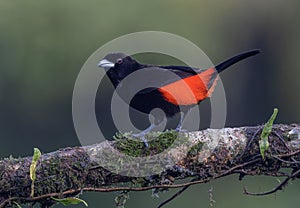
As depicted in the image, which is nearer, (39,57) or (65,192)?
(65,192)

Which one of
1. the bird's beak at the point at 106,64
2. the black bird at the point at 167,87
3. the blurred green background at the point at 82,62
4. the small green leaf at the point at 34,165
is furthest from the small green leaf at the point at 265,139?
the blurred green background at the point at 82,62

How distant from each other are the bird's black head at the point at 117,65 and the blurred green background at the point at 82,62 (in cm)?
542

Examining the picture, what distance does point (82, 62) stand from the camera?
40.2 feet

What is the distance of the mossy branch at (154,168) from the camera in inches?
146

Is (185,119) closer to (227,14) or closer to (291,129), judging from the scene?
(291,129)

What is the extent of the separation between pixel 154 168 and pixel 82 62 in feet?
28.2

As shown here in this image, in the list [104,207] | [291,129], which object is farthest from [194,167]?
[104,207]

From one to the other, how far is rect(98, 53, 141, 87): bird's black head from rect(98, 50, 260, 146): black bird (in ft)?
0.04

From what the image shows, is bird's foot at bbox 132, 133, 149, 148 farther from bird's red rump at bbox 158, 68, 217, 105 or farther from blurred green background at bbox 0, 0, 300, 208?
blurred green background at bbox 0, 0, 300, 208

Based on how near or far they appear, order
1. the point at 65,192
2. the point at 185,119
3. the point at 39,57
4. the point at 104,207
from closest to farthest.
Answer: the point at 65,192 → the point at 185,119 → the point at 104,207 → the point at 39,57

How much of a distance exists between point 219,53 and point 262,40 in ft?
4.31

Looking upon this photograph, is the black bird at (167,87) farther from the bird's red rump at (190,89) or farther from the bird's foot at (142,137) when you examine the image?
the bird's foot at (142,137)

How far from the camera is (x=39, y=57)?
12531 mm

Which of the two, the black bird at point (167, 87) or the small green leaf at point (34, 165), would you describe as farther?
the black bird at point (167, 87)
